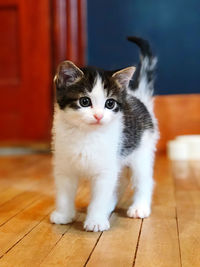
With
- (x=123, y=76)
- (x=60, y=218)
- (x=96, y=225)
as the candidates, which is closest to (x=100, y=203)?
(x=96, y=225)

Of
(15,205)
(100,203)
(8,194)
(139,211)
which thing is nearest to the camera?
(100,203)

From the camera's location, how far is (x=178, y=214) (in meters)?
1.79

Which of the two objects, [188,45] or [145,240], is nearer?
[145,240]

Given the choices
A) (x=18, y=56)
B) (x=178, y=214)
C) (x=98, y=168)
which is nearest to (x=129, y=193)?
(x=178, y=214)

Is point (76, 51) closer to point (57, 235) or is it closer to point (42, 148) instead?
point (42, 148)

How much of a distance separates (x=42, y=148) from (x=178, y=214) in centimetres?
252

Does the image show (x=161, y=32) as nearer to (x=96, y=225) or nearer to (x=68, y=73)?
(x=68, y=73)

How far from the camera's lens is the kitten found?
1.53 metres

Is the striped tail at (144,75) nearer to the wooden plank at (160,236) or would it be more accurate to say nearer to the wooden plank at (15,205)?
the wooden plank at (160,236)

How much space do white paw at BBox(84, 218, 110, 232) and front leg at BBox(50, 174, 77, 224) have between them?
127mm

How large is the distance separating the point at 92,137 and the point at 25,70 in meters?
2.61

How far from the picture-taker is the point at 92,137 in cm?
161

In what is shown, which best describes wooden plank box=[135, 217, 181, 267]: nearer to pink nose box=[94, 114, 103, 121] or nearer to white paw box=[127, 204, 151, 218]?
white paw box=[127, 204, 151, 218]

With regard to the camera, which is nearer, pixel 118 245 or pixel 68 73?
pixel 118 245
